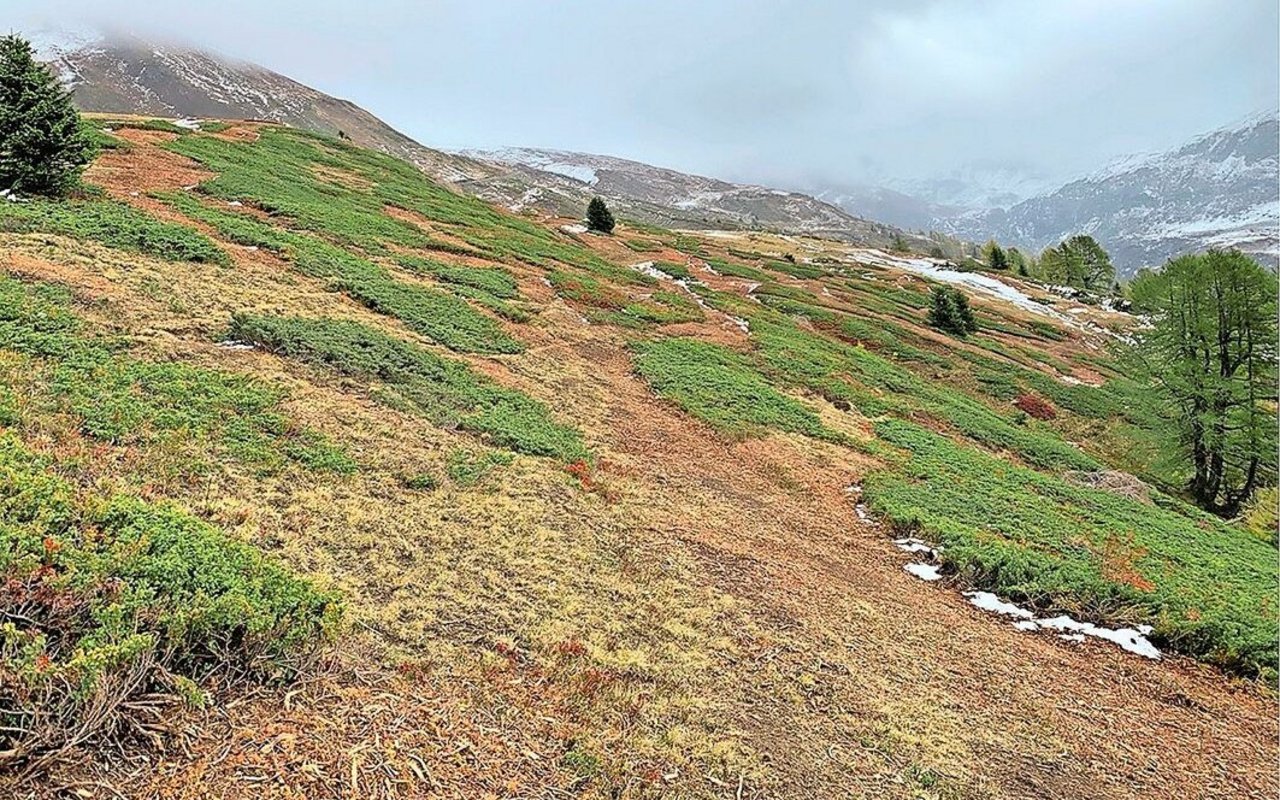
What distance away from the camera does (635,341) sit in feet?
78.4

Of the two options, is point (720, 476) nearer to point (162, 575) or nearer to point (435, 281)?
point (162, 575)

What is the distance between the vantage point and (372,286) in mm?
19859

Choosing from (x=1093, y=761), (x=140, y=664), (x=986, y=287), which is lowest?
(x=1093, y=761)

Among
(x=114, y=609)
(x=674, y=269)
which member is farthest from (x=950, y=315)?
(x=114, y=609)

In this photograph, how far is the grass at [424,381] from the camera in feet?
42.1

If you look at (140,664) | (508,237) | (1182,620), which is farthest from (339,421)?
(508,237)

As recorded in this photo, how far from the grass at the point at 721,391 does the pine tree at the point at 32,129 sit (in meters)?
17.1

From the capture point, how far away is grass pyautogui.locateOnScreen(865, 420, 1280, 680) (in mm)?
10664

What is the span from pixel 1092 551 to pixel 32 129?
89.5ft

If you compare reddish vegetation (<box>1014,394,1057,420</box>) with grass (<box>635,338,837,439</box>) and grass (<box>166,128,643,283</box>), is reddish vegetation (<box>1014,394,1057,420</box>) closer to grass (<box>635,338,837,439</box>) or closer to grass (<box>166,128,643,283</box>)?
grass (<box>635,338,837,439</box>)

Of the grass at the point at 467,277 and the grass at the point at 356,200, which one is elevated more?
the grass at the point at 356,200

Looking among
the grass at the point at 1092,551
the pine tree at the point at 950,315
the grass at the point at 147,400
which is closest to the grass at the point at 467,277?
the grass at the point at 147,400

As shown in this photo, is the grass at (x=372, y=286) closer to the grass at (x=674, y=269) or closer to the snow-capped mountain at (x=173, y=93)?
the grass at (x=674, y=269)

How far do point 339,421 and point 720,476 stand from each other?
7.40 m
